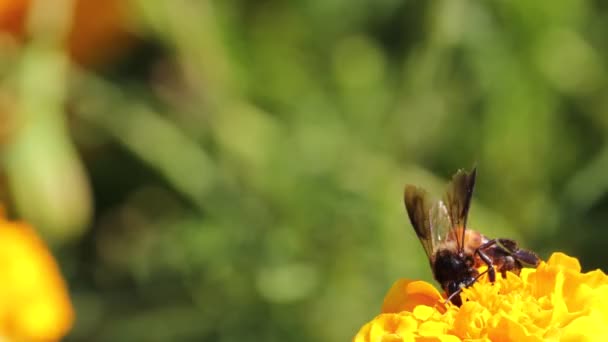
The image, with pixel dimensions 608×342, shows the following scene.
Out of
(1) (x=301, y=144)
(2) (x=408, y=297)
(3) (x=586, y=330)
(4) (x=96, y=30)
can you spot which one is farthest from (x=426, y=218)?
(4) (x=96, y=30)

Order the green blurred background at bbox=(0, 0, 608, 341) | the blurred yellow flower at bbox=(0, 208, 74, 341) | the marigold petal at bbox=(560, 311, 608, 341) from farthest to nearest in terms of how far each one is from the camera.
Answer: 1. the green blurred background at bbox=(0, 0, 608, 341)
2. the blurred yellow flower at bbox=(0, 208, 74, 341)
3. the marigold petal at bbox=(560, 311, 608, 341)

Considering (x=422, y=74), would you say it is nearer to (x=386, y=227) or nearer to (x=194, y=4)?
(x=386, y=227)

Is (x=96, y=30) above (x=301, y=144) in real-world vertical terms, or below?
above

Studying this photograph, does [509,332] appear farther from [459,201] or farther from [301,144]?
[301,144]

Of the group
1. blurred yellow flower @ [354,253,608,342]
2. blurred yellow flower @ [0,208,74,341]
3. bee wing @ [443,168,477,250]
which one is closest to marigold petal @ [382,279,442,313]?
blurred yellow flower @ [354,253,608,342]

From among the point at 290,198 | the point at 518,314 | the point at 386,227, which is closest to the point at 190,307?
the point at 290,198

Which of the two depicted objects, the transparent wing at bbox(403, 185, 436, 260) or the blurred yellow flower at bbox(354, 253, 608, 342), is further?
the transparent wing at bbox(403, 185, 436, 260)

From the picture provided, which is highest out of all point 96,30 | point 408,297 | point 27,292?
point 96,30

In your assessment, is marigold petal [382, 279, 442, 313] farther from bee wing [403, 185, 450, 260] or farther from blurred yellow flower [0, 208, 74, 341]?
blurred yellow flower [0, 208, 74, 341]
